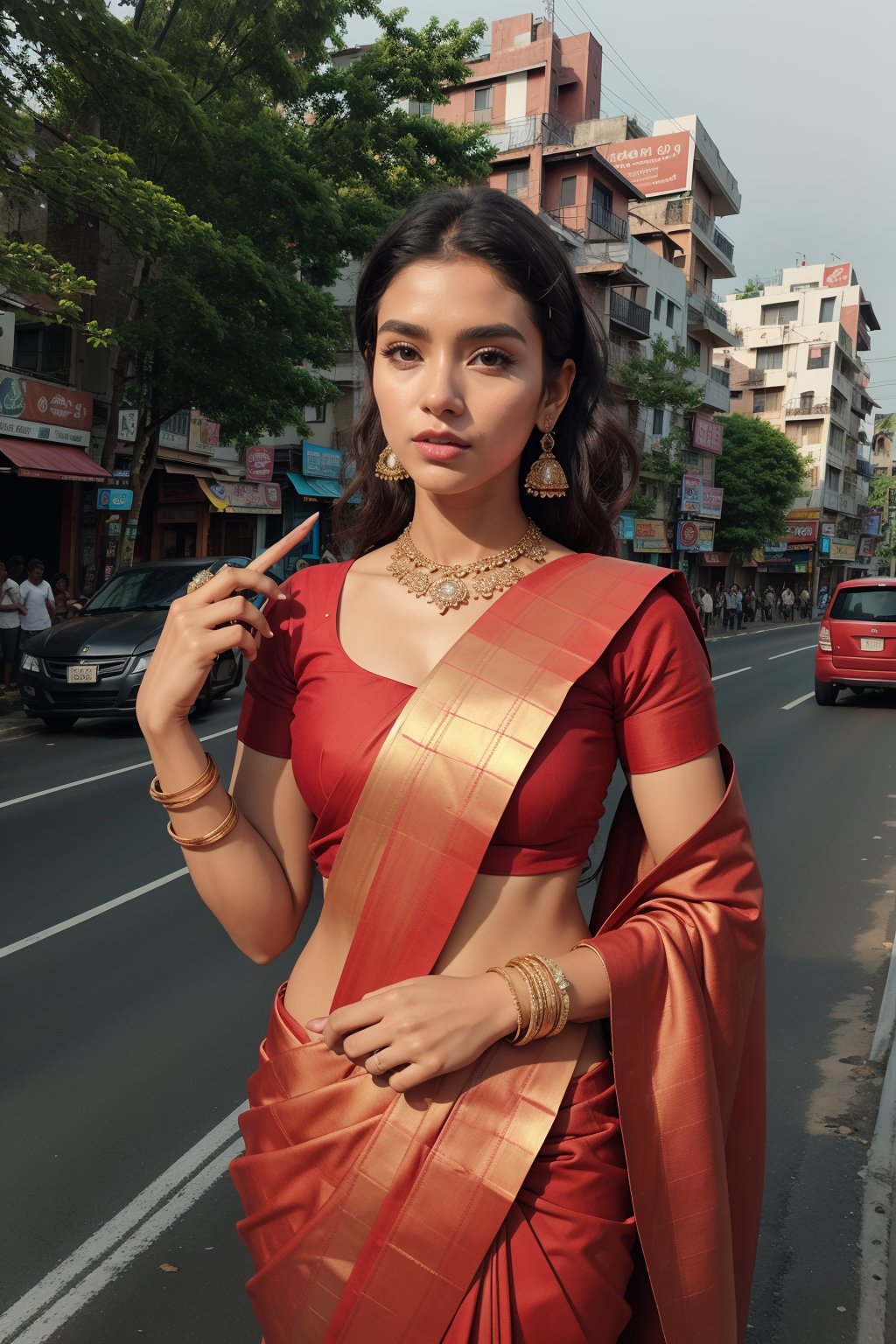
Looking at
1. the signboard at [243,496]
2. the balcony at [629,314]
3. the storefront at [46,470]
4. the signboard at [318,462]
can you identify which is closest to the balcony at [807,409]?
the balcony at [629,314]

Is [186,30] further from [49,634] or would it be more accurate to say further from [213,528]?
[213,528]

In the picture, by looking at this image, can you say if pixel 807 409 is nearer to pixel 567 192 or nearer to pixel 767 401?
pixel 767 401

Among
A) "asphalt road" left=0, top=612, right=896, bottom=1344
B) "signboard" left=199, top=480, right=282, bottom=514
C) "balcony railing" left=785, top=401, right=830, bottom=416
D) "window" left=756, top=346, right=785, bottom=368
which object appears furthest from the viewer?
"window" left=756, top=346, right=785, bottom=368

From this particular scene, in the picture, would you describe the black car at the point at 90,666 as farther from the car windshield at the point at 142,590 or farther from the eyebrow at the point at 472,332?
the eyebrow at the point at 472,332

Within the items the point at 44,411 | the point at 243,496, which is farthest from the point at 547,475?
Answer: the point at 243,496

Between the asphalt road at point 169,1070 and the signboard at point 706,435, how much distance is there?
37.4 m

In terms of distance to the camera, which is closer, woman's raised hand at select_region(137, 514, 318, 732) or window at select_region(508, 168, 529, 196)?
woman's raised hand at select_region(137, 514, 318, 732)

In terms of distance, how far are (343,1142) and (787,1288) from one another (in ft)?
6.27

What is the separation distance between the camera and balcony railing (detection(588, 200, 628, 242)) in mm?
37094

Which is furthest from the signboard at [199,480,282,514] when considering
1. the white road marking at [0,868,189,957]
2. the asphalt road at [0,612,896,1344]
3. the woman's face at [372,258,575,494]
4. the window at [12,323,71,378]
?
the woman's face at [372,258,575,494]

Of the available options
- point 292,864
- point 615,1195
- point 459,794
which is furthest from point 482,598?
point 615,1195

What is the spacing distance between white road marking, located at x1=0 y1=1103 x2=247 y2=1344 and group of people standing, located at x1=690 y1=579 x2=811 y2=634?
2608 centimetres

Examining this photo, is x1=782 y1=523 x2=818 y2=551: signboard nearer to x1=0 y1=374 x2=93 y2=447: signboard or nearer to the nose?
x1=0 y1=374 x2=93 y2=447: signboard

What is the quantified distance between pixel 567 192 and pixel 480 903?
128 ft
